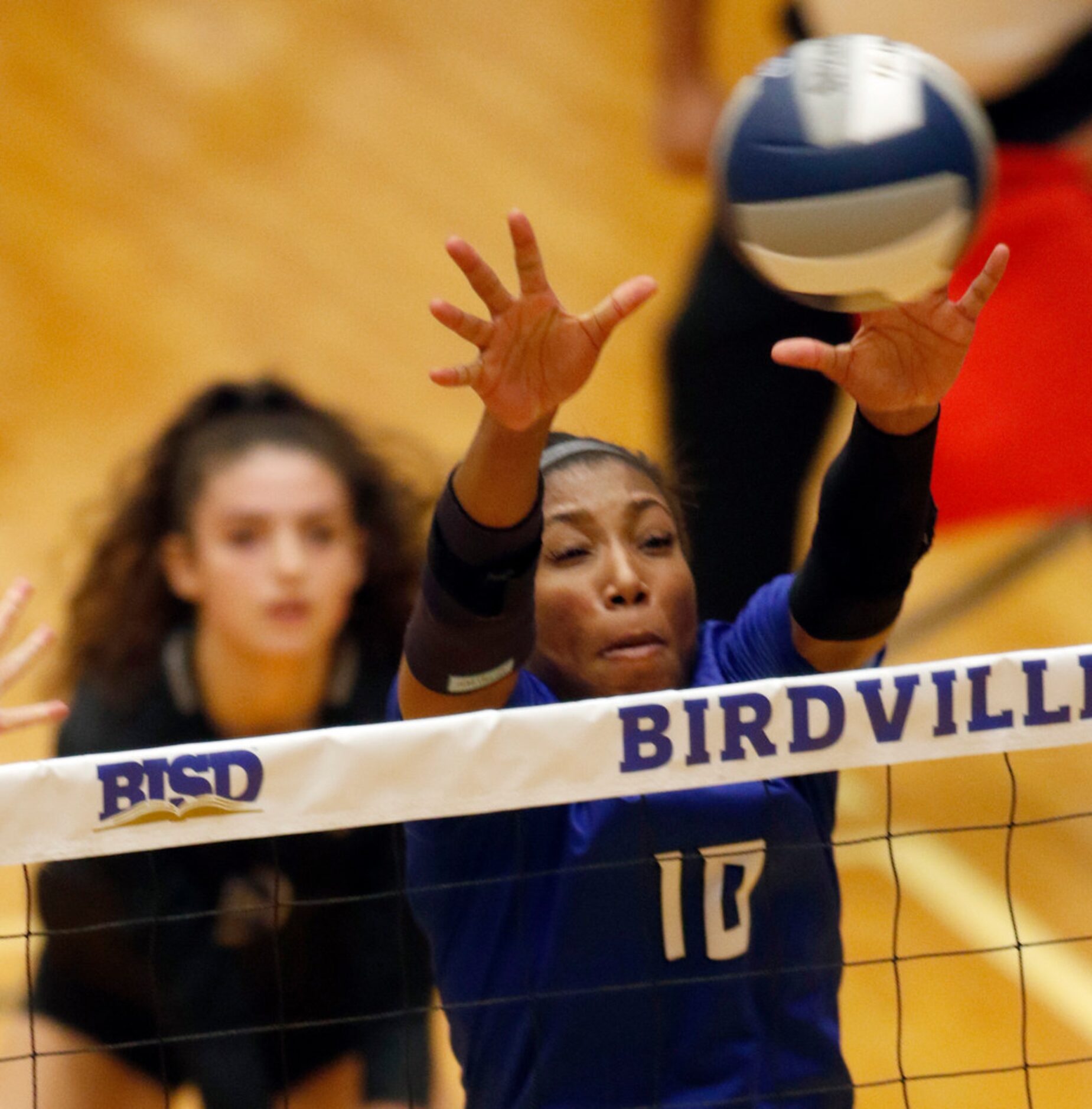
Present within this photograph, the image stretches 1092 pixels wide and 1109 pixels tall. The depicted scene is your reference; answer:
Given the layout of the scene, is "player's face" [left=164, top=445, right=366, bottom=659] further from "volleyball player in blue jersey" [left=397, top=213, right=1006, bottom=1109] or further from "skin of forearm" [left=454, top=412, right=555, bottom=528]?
"skin of forearm" [left=454, top=412, right=555, bottom=528]

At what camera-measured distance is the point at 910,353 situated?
1.85 m

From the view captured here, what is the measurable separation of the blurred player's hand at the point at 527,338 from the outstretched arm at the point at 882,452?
0.19 m

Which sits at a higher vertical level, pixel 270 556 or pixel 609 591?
pixel 270 556

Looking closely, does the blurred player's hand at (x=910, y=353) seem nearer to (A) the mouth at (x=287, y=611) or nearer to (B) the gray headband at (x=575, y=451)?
(B) the gray headband at (x=575, y=451)

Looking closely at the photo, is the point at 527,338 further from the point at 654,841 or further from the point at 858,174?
the point at 654,841

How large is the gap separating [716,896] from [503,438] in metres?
0.60

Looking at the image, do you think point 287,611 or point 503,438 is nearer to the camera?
point 503,438

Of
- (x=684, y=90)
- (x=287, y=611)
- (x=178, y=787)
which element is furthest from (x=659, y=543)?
(x=684, y=90)

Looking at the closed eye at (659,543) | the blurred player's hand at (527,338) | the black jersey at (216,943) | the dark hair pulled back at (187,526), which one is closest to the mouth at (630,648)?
the closed eye at (659,543)

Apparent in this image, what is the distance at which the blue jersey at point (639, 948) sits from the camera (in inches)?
74.7

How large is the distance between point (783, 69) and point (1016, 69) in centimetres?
135

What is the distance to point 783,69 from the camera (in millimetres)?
1947

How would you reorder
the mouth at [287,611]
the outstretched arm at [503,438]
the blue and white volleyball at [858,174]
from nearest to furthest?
the outstretched arm at [503,438]
the blue and white volleyball at [858,174]
the mouth at [287,611]

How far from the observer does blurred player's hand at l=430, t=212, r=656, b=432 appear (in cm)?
171
